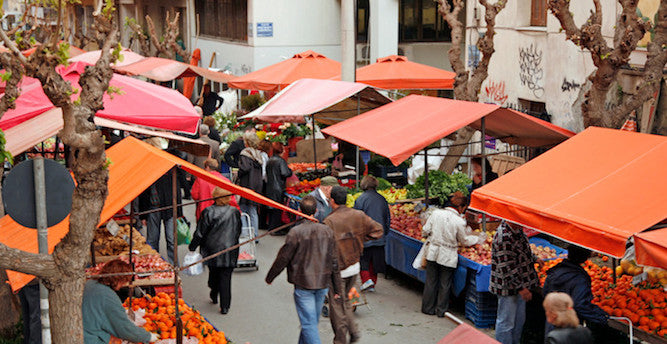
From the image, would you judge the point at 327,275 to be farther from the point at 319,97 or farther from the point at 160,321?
the point at 319,97

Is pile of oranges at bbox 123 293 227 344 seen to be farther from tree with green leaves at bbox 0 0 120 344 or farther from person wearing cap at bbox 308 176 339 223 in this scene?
person wearing cap at bbox 308 176 339 223

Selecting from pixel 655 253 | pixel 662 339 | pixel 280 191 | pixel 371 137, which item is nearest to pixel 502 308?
pixel 662 339

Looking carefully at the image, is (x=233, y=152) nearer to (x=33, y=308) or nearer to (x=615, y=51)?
(x=615, y=51)

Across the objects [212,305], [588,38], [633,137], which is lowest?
[212,305]

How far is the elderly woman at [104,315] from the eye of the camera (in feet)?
22.4

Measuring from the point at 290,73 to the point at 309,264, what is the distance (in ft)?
35.8

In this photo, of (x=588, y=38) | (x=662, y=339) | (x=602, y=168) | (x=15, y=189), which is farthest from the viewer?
(x=588, y=38)

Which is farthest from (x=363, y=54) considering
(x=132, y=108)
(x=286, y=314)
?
(x=286, y=314)

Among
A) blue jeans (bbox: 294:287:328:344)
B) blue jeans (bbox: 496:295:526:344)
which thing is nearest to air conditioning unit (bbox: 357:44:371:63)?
blue jeans (bbox: 496:295:526:344)

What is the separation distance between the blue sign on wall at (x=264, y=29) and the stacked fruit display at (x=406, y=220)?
16.7 metres

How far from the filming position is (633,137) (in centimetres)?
852

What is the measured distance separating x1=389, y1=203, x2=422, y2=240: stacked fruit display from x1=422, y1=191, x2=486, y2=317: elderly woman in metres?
0.98

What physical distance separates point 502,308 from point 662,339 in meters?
1.85

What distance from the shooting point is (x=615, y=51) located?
1048cm
